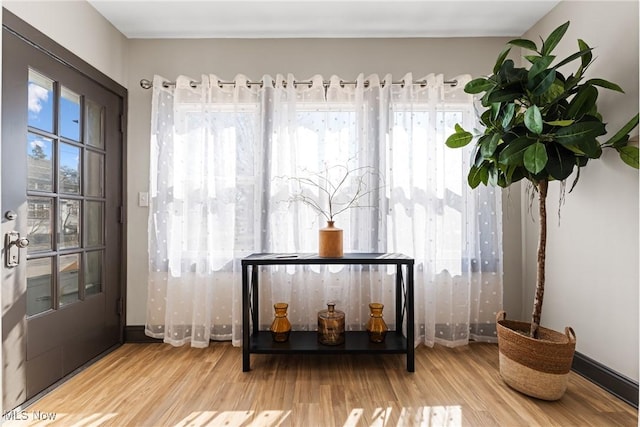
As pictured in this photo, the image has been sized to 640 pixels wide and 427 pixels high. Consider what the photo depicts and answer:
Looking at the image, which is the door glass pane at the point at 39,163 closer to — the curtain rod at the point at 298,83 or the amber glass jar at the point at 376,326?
the curtain rod at the point at 298,83

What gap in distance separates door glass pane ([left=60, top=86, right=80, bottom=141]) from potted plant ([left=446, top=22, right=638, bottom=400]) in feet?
7.99

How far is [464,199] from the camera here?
2.51 m

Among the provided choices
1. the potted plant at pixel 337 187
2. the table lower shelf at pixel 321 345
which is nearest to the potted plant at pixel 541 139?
the table lower shelf at pixel 321 345

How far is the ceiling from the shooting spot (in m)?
2.29

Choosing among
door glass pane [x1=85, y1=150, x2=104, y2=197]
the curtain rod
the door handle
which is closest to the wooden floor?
the door handle

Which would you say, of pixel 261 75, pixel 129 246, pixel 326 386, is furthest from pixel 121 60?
pixel 326 386

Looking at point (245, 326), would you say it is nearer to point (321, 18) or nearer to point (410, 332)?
point (410, 332)

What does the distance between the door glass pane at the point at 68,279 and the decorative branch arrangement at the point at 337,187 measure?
1.50m

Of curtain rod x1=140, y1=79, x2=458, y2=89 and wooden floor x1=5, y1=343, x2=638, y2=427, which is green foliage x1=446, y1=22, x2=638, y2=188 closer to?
curtain rod x1=140, y1=79, x2=458, y2=89

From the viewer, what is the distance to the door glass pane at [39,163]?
6.11 feet

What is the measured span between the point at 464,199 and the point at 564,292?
0.87m

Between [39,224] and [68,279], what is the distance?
0.42 meters

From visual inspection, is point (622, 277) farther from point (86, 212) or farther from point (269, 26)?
point (86, 212)

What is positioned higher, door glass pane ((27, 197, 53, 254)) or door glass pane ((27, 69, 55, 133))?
door glass pane ((27, 69, 55, 133))
